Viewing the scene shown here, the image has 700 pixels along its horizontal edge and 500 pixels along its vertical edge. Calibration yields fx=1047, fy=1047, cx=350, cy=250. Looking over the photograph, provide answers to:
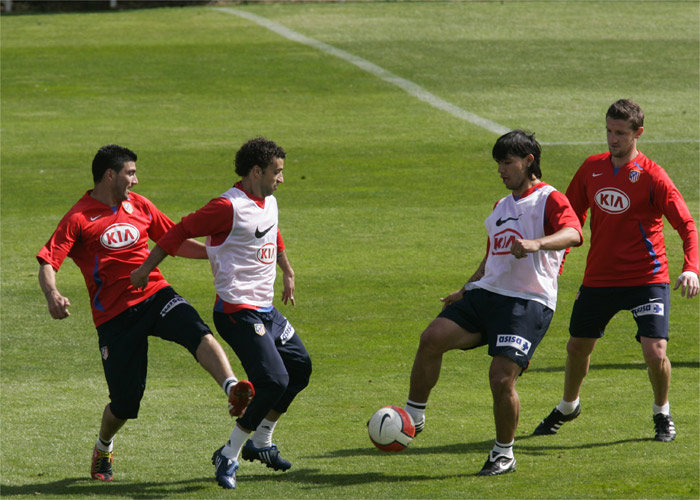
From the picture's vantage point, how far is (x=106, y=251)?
24.8ft

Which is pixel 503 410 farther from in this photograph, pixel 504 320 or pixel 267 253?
pixel 267 253

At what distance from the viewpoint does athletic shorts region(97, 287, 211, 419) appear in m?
7.50

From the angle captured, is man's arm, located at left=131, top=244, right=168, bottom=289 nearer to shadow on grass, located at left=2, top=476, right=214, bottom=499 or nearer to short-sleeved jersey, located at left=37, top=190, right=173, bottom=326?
short-sleeved jersey, located at left=37, top=190, right=173, bottom=326

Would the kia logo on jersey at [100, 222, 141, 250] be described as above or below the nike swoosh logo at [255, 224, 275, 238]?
below

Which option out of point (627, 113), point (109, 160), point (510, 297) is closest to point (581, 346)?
point (510, 297)

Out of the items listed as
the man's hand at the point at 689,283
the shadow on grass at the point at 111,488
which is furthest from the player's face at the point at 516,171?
the shadow on grass at the point at 111,488

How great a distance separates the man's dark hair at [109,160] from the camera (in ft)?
25.0

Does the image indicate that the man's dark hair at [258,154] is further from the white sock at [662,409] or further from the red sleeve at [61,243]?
the white sock at [662,409]

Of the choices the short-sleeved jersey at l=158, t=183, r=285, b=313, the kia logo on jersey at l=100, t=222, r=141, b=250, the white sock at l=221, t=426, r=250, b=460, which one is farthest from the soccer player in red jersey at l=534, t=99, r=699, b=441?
the kia logo on jersey at l=100, t=222, r=141, b=250

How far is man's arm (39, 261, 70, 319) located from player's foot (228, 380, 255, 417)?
1.21m

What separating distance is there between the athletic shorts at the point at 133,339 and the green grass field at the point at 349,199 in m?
0.66

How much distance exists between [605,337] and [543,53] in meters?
23.2

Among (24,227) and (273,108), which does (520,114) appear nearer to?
(273,108)

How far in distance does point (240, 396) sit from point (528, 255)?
2201 mm
